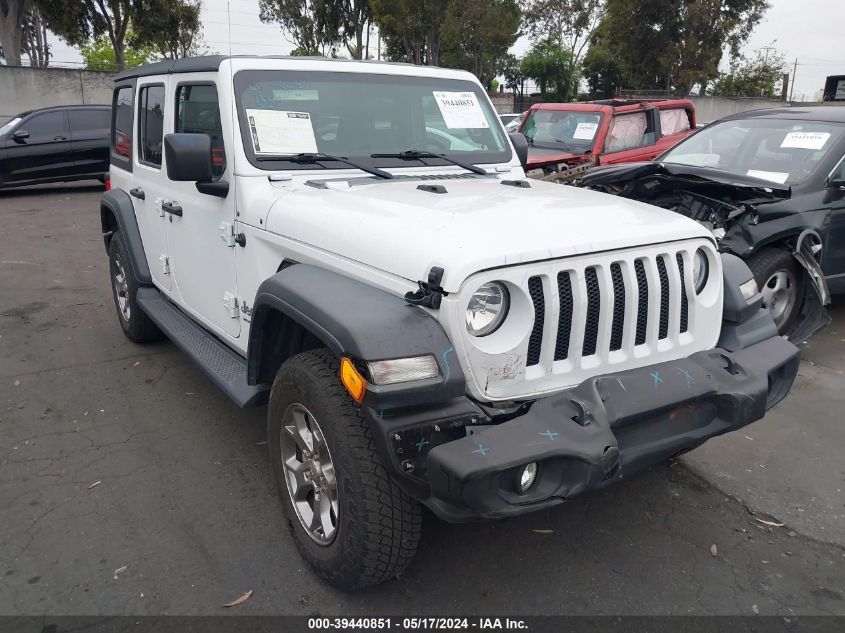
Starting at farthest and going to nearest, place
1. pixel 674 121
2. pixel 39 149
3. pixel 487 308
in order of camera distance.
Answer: pixel 39 149 → pixel 674 121 → pixel 487 308

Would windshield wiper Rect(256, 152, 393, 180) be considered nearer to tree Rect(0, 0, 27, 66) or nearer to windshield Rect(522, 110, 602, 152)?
windshield Rect(522, 110, 602, 152)

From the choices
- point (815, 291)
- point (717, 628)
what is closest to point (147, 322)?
point (717, 628)

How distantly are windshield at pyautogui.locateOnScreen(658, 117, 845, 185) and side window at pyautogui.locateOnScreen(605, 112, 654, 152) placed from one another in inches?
143

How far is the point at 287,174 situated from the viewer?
3275mm

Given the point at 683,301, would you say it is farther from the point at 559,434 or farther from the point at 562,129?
the point at 562,129

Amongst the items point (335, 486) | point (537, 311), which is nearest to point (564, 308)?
point (537, 311)

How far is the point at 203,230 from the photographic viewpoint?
3668 mm

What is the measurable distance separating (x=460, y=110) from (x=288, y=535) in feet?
8.19

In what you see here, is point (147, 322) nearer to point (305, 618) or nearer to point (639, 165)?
point (305, 618)

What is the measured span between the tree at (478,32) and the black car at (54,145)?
17.1 meters

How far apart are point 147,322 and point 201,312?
4.59ft

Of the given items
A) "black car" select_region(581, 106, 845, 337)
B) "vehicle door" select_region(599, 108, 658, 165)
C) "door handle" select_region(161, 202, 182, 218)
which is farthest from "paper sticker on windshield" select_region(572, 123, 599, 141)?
"door handle" select_region(161, 202, 182, 218)

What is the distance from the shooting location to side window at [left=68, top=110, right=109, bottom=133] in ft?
41.7

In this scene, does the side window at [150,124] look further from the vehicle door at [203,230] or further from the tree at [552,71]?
the tree at [552,71]
